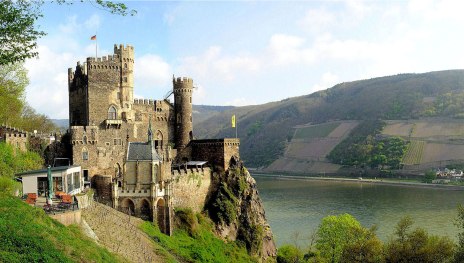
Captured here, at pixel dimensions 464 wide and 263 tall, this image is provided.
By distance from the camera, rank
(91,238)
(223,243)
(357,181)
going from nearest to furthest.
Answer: (91,238) → (223,243) → (357,181)

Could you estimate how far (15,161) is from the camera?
30.6 m

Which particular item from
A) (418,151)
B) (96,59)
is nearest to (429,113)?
(418,151)

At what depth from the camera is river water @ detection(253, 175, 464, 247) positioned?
55281 mm

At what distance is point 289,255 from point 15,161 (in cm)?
2501

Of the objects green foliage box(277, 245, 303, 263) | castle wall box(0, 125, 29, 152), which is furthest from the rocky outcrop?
castle wall box(0, 125, 29, 152)

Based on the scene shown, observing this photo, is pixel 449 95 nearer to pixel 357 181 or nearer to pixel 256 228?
pixel 357 181

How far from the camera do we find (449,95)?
16588cm

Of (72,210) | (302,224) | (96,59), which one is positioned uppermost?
(96,59)

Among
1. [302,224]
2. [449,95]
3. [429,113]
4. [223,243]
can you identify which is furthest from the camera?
[449,95]

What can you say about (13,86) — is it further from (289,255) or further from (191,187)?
(289,255)

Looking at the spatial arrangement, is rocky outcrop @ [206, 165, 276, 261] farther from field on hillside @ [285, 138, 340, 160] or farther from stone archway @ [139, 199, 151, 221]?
field on hillside @ [285, 138, 340, 160]

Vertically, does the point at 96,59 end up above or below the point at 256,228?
above

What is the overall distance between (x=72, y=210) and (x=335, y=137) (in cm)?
15214

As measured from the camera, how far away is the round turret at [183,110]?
44.2 metres
